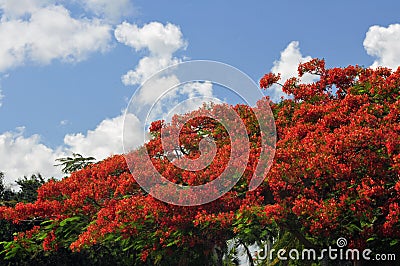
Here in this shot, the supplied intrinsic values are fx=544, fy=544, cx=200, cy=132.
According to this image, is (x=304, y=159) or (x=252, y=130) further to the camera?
(x=252, y=130)

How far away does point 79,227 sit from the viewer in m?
12.0

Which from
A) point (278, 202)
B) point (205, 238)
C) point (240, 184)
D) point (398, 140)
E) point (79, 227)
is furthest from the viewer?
point (79, 227)

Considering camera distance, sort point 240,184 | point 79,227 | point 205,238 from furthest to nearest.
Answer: point 79,227
point 205,238
point 240,184

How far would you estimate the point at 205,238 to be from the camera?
10.5m

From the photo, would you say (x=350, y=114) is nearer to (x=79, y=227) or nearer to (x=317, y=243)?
(x=317, y=243)

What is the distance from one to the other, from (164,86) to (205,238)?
3.07m

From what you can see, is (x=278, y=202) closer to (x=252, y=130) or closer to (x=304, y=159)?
(x=304, y=159)

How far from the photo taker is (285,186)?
9.00 metres

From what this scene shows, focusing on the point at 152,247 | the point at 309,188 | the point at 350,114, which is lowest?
the point at 152,247

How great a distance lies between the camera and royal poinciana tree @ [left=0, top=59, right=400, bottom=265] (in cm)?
851

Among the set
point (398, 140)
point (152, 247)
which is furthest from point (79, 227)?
point (398, 140)

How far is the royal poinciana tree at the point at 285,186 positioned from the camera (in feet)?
27.9

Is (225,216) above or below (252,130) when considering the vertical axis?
below

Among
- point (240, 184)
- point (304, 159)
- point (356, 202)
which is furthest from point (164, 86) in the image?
point (356, 202)
